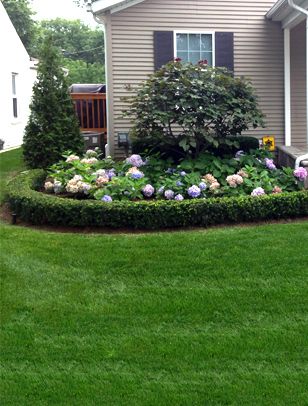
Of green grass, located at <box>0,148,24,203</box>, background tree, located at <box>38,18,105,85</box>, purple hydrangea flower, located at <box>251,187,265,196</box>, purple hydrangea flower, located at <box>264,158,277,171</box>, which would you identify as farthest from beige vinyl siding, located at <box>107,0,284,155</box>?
background tree, located at <box>38,18,105,85</box>

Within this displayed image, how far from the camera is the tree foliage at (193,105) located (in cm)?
752

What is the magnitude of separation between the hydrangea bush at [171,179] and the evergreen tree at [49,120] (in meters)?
1.09

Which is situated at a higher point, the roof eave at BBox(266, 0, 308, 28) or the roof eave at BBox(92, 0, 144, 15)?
the roof eave at BBox(92, 0, 144, 15)

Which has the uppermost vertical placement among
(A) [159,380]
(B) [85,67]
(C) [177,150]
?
(B) [85,67]

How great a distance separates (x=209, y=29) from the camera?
31.9 feet

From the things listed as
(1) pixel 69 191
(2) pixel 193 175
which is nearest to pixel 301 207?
(2) pixel 193 175

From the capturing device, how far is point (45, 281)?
179 inches

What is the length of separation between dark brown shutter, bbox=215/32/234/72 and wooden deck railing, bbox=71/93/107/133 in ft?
11.2

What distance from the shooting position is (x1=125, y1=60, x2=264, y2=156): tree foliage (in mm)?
7520

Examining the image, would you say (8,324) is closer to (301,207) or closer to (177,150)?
(301,207)

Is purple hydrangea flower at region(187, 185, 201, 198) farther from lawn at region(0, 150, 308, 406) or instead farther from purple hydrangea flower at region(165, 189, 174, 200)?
lawn at region(0, 150, 308, 406)

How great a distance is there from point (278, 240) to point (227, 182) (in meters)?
1.81

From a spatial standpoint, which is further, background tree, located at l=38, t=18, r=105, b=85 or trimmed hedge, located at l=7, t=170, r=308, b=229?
background tree, located at l=38, t=18, r=105, b=85

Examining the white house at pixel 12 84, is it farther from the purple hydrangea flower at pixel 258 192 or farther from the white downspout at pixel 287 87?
the purple hydrangea flower at pixel 258 192
